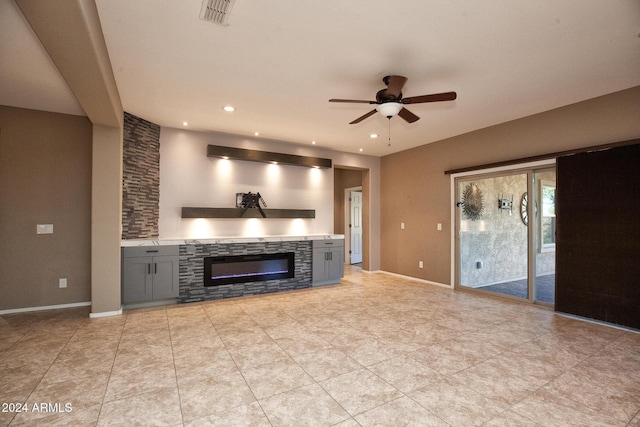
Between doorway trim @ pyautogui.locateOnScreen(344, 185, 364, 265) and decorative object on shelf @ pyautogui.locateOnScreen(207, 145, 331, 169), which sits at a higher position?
decorative object on shelf @ pyautogui.locateOnScreen(207, 145, 331, 169)

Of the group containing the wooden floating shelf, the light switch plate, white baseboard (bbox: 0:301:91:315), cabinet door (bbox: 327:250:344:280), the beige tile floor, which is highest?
the wooden floating shelf

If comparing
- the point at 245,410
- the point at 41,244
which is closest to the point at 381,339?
the point at 245,410

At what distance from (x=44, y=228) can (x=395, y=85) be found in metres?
4.96

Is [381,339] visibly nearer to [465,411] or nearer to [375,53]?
[465,411]

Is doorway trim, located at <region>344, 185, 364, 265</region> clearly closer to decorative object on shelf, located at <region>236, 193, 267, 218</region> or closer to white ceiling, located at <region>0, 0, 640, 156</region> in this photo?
decorative object on shelf, located at <region>236, 193, 267, 218</region>

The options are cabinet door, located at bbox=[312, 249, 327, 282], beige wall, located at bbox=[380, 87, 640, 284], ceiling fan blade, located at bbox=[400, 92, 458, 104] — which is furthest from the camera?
cabinet door, located at bbox=[312, 249, 327, 282]

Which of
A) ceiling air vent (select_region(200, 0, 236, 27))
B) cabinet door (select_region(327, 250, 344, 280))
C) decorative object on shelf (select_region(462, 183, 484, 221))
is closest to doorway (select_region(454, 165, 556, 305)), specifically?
decorative object on shelf (select_region(462, 183, 484, 221))

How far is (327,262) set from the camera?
19.3 feet

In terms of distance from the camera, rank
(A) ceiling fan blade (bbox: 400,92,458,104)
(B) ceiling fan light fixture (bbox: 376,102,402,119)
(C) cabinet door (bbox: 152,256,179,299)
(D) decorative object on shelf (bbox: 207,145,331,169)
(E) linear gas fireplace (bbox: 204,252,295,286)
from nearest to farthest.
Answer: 1. (A) ceiling fan blade (bbox: 400,92,458,104)
2. (B) ceiling fan light fixture (bbox: 376,102,402,119)
3. (C) cabinet door (bbox: 152,256,179,299)
4. (E) linear gas fireplace (bbox: 204,252,295,286)
5. (D) decorative object on shelf (bbox: 207,145,331,169)

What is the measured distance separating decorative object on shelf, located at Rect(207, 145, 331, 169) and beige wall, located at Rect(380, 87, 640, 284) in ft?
5.92

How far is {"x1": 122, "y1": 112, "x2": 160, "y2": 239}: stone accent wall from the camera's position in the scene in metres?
4.49

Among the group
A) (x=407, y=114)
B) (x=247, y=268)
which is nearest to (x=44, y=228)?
(x=247, y=268)

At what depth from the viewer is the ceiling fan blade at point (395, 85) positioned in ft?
9.93

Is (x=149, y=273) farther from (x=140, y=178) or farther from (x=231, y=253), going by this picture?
(x=140, y=178)
